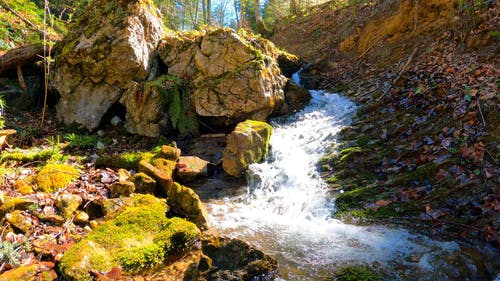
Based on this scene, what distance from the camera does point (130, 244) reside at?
4.07m

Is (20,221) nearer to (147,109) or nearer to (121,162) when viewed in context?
(121,162)

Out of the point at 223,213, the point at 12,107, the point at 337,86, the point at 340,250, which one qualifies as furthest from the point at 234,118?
the point at 12,107

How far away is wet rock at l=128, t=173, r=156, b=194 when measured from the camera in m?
5.89

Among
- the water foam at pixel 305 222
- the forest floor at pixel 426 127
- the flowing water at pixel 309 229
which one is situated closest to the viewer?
the flowing water at pixel 309 229

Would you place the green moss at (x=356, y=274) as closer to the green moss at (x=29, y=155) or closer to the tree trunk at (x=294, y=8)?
the green moss at (x=29, y=155)

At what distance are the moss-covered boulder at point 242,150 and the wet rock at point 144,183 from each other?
2024 mm

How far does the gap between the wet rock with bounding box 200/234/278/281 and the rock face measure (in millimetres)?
6708

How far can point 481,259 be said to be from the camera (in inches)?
155

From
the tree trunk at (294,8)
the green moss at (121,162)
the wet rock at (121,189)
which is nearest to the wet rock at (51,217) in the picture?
the wet rock at (121,189)

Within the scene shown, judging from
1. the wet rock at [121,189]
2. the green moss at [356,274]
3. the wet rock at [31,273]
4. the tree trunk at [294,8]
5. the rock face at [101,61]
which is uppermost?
the tree trunk at [294,8]

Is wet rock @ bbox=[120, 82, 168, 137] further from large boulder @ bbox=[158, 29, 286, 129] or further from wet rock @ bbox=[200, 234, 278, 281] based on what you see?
wet rock @ bbox=[200, 234, 278, 281]

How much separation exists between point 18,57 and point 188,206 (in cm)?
793

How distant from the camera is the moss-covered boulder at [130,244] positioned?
3570 millimetres

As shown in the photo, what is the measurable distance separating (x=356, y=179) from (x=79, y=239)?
16.3 ft
